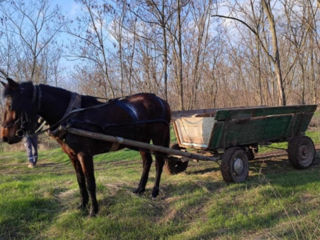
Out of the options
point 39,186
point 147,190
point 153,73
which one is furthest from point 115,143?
point 153,73

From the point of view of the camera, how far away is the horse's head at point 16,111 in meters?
3.25

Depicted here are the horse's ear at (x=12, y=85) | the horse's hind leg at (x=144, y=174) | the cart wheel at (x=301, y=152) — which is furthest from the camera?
the cart wheel at (x=301, y=152)

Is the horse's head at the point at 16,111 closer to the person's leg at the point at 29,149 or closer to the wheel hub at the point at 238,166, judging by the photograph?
the wheel hub at the point at 238,166

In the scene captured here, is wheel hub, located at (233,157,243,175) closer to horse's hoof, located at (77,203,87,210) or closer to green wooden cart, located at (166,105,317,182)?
green wooden cart, located at (166,105,317,182)

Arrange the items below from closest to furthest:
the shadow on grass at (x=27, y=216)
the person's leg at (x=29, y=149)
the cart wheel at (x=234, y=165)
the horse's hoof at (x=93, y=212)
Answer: the shadow on grass at (x=27, y=216) → the horse's hoof at (x=93, y=212) → the cart wheel at (x=234, y=165) → the person's leg at (x=29, y=149)

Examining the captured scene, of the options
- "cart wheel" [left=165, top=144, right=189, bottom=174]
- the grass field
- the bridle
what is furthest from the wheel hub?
the bridle

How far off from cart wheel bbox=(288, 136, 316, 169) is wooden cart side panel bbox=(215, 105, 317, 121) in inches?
24.2

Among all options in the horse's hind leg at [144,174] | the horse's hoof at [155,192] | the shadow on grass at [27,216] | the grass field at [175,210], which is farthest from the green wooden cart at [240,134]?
the shadow on grass at [27,216]

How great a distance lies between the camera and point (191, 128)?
17.4ft

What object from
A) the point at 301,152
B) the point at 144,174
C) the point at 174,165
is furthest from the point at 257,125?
the point at 144,174

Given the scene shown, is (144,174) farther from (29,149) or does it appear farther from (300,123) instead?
(29,149)

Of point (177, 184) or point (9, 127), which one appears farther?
point (177, 184)

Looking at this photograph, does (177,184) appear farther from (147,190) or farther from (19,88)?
(19,88)

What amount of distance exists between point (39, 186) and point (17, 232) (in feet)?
5.63
